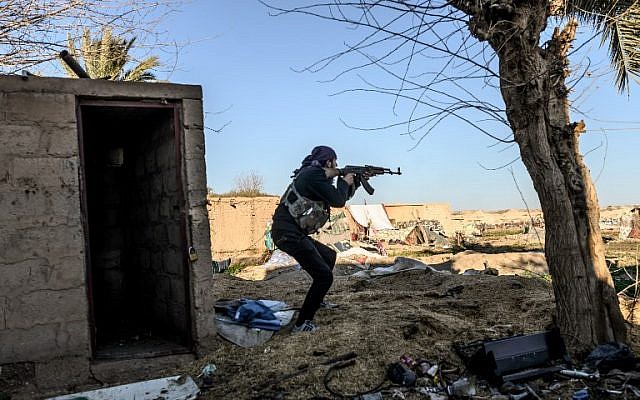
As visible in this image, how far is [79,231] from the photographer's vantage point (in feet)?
14.4

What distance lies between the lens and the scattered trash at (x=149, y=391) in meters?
3.90

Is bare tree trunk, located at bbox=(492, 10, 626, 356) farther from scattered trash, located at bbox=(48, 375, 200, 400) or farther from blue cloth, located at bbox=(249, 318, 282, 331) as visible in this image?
scattered trash, located at bbox=(48, 375, 200, 400)

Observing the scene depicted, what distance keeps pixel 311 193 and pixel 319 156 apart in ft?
1.35

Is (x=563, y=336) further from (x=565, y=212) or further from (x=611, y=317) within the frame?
(x=565, y=212)

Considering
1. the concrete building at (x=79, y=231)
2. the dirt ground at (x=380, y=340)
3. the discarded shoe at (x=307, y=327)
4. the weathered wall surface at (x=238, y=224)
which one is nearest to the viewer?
the dirt ground at (x=380, y=340)

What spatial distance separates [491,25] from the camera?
430 cm

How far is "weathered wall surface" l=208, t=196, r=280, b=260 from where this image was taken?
1805 centimetres

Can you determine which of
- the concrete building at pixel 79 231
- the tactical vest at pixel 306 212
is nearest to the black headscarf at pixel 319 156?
the tactical vest at pixel 306 212

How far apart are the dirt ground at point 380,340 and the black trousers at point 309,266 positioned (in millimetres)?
237

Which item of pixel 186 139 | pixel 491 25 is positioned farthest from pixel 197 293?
pixel 491 25

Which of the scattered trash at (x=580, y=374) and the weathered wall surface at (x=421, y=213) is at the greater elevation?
the weathered wall surface at (x=421, y=213)

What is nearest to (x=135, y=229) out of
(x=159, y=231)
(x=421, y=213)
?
(x=159, y=231)

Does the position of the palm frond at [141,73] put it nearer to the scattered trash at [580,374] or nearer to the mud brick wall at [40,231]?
the mud brick wall at [40,231]

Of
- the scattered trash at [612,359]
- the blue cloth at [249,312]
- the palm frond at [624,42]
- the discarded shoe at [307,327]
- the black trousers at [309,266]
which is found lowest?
the scattered trash at [612,359]
